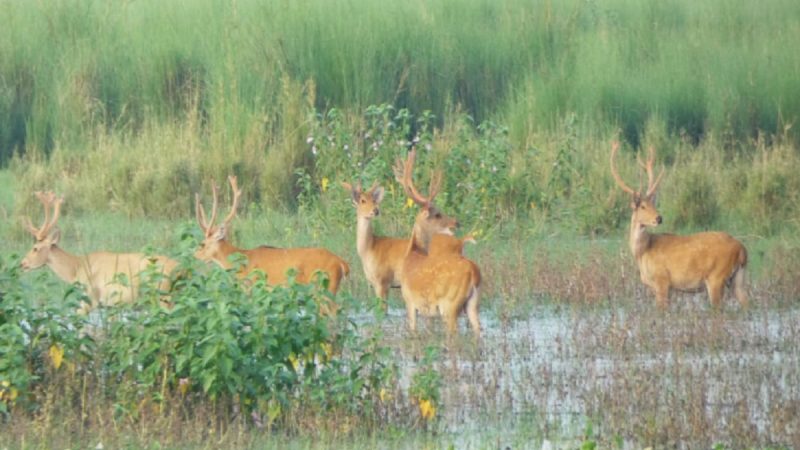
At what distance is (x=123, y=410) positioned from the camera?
7.49 metres

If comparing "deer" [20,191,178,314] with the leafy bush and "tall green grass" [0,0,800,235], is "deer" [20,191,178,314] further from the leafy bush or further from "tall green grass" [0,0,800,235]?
"tall green grass" [0,0,800,235]

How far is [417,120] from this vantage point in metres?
15.7

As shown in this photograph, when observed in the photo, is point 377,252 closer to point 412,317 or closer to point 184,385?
point 412,317

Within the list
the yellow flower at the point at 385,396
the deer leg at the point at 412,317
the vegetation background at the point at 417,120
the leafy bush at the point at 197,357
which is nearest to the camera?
the leafy bush at the point at 197,357

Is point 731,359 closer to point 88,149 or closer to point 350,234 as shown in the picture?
point 350,234

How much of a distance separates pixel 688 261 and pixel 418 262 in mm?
1764

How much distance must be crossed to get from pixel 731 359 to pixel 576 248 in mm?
3911

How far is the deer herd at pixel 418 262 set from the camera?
9898mm

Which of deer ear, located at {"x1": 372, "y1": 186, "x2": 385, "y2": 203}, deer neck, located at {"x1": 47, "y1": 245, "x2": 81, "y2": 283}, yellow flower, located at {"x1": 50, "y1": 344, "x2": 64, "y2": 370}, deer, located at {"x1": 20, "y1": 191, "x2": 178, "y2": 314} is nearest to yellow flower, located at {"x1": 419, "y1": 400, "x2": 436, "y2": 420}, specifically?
yellow flower, located at {"x1": 50, "y1": 344, "x2": 64, "y2": 370}

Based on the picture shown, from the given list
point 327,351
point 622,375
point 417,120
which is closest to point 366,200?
point 622,375

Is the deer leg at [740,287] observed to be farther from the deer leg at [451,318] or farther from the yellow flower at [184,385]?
the yellow flower at [184,385]

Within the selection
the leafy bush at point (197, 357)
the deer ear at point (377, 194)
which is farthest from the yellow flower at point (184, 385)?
the deer ear at point (377, 194)

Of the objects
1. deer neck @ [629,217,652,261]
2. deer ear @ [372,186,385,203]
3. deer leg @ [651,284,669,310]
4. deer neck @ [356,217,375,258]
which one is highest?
deer ear @ [372,186,385,203]

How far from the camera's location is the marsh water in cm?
767
